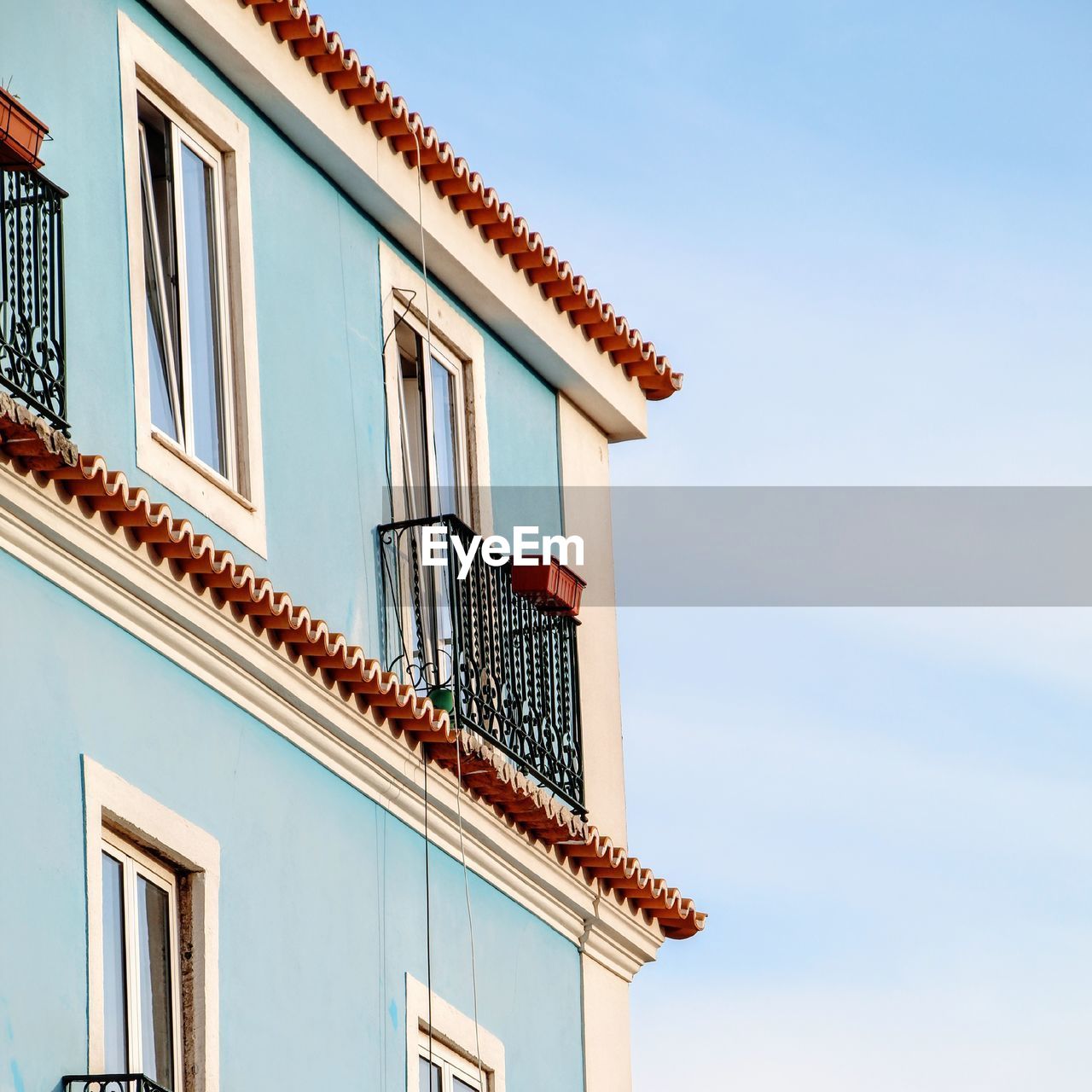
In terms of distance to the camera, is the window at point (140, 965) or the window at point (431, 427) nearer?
the window at point (140, 965)

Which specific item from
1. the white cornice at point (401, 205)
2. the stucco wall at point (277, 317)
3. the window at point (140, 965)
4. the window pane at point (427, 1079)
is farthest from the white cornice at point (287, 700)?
the white cornice at point (401, 205)

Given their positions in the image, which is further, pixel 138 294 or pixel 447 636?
pixel 447 636

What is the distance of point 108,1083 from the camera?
31.8 ft

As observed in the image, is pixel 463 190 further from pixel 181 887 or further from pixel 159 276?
pixel 181 887

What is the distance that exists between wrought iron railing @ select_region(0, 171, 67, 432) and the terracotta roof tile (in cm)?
234

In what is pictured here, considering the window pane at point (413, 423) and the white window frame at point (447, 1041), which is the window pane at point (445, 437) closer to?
the window pane at point (413, 423)

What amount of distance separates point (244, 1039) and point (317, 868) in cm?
101

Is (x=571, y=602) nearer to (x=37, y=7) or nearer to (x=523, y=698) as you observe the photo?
(x=523, y=698)

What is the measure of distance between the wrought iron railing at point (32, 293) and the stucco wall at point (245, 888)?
0.67 m

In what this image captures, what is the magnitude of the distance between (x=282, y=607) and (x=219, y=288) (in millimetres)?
1635

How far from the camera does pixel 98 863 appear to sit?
10.1 m

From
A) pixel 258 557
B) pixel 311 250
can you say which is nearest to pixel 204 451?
pixel 258 557

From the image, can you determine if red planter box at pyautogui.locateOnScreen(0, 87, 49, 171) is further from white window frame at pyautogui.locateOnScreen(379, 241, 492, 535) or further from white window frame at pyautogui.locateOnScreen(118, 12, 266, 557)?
white window frame at pyautogui.locateOnScreen(379, 241, 492, 535)

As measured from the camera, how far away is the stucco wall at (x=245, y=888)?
9.66m
